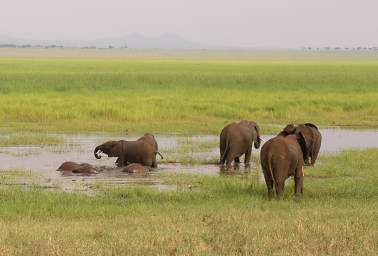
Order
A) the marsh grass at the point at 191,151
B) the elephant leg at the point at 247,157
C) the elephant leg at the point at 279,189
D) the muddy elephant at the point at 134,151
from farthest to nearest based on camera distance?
the marsh grass at the point at 191,151 < the elephant leg at the point at 247,157 < the muddy elephant at the point at 134,151 < the elephant leg at the point at 279,189

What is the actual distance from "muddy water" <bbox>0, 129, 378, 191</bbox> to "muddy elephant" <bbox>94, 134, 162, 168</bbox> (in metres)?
0.26

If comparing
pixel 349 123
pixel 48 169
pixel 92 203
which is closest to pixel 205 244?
pixel 92 203

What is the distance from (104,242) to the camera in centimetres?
802

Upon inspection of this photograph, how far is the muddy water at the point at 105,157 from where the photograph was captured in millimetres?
14337

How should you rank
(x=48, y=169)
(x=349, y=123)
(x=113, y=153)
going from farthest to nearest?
(x=349, y=123), (x=113, y=153), (x=48, y=169)

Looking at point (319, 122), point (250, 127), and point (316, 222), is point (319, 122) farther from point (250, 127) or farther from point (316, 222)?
point (316, 222)

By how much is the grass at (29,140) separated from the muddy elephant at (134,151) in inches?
134

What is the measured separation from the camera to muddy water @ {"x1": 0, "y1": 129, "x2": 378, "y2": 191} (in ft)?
47.0

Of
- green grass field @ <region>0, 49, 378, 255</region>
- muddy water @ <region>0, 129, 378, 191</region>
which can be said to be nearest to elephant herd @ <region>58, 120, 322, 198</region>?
muddy water @ <region>0, 129, 378, 191</region>

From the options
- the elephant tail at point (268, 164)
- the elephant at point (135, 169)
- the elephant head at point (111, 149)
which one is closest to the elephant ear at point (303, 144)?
the elephant tail at point (268, 164)

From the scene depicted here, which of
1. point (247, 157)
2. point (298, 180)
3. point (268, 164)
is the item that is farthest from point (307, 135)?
point (247, 157)

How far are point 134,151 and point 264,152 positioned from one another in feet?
17.3

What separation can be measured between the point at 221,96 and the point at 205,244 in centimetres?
2912

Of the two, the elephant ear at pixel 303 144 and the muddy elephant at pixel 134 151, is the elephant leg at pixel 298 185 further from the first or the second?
the muddy elephant at pixel 134 151
